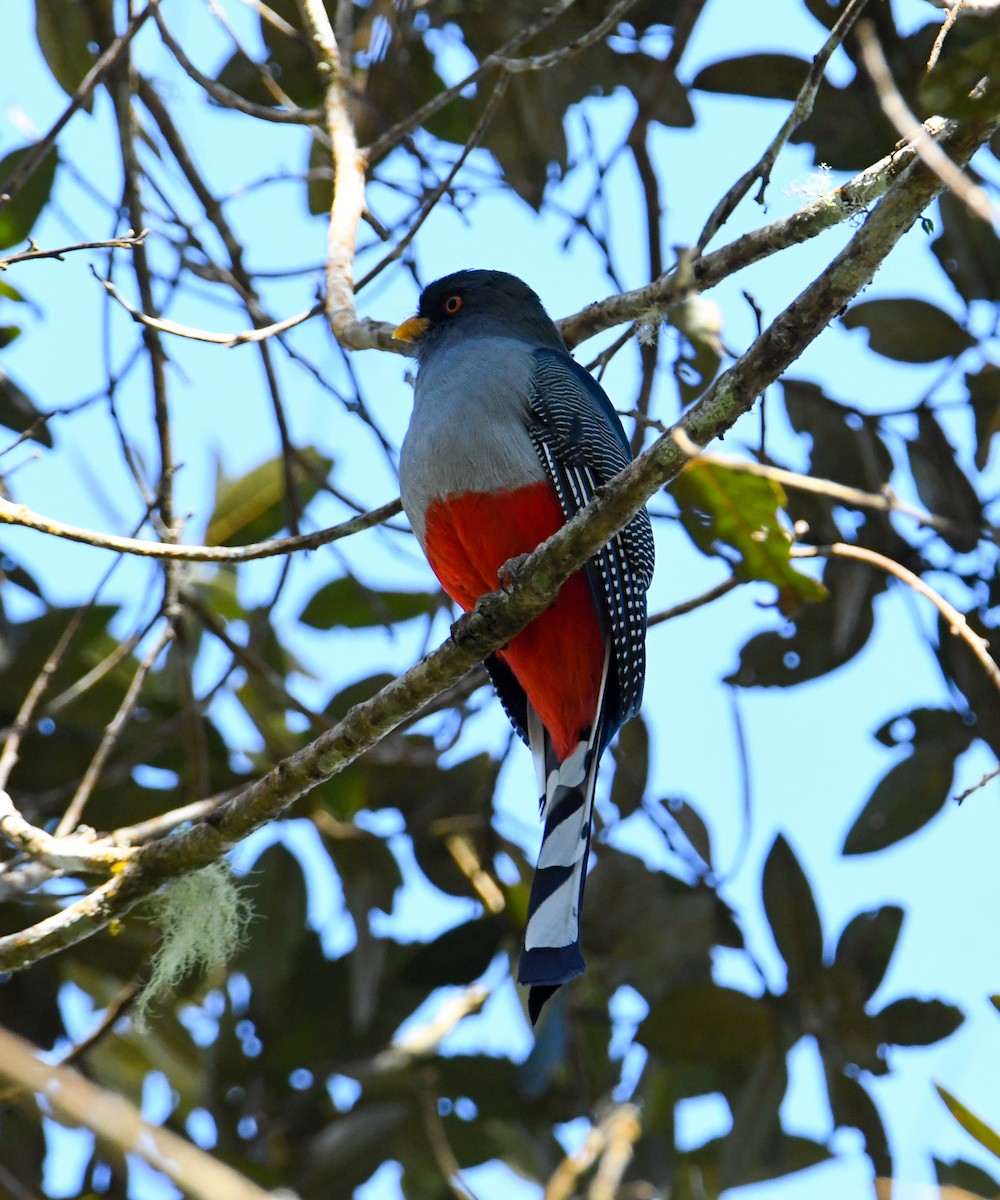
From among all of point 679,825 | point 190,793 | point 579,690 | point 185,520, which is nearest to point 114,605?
point 190,793

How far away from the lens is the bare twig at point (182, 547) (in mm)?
2826

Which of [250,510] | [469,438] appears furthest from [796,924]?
[250,510]

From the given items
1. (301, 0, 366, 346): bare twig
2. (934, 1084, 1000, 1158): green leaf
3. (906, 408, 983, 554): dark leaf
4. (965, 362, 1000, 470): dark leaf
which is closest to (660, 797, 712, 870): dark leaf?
(906, 408, 983, 554): dark leaf

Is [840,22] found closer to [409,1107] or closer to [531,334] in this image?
[531,334]

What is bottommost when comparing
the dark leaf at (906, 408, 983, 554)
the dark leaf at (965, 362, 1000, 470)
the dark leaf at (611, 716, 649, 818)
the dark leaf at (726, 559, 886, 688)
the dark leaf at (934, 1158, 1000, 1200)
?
the dark leaf at (934, 1158, 1000, 1200)

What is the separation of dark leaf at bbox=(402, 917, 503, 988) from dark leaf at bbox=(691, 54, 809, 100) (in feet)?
8.74

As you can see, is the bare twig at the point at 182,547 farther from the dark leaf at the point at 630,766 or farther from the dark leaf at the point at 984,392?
the dark leaf at the point at 984,392

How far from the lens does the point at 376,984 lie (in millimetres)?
4367

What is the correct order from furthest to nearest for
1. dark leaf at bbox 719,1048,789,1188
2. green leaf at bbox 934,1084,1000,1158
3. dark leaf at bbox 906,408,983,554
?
dark leaf at bbox 906,408,983,554 → dark leaf at bbox 719,1048,789,1188 → green leaf at bbox 934,1084,1000,1158

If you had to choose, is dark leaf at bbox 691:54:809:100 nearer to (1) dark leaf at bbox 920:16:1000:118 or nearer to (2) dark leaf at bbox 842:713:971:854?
(2) dark leaf at bbox 842:713:971:854

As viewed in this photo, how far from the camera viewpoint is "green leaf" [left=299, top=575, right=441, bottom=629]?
16.0 feet

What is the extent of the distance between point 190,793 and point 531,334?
1.66 metres

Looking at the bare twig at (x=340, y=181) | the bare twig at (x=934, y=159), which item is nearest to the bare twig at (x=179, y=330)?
the bare twig at (x=340, y=181)

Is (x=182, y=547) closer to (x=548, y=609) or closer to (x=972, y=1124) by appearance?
(x=548, y=609)
